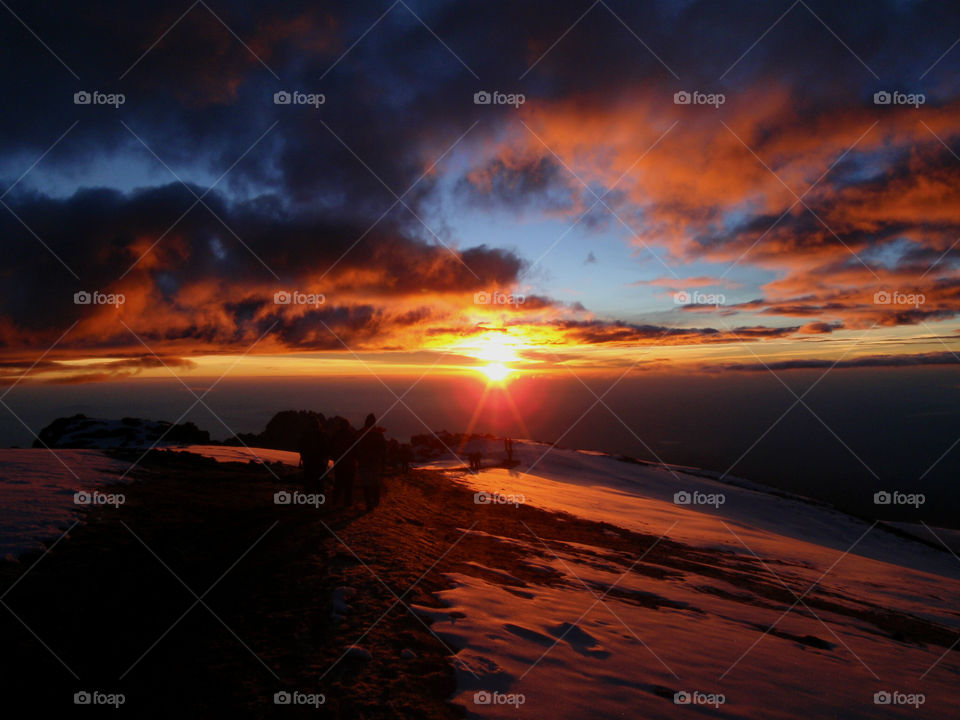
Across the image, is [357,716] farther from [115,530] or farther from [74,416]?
[74,416]

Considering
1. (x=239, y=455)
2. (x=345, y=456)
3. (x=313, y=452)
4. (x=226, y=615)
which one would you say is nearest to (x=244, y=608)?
(x=226, y=615)

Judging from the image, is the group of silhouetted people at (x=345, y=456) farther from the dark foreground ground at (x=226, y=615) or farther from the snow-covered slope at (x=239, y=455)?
the snow-covered slope at (x=239, y=455)

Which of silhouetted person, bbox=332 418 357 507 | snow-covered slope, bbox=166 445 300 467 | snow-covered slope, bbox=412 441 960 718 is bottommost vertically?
snow-covered slope, bbox=412 441 960 718

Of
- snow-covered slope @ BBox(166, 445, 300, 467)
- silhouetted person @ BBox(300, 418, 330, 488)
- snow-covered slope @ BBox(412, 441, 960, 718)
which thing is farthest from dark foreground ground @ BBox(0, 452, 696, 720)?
snow-covered slope @ BBox(166, 445, 300, 467)

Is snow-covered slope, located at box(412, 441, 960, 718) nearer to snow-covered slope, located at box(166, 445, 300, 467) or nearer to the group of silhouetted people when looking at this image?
the group of silhouetted people

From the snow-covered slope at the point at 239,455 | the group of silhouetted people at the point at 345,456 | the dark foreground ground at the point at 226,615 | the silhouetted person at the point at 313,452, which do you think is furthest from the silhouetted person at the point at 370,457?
the snow-covered slope at the point at 239,455

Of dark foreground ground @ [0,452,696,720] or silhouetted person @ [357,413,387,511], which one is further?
silhouetted person @ [357,413,387,511]
